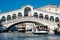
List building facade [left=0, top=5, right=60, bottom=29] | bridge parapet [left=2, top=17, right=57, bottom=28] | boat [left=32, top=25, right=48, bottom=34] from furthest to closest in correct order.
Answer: building facade [left=0, top=5, right=60, bottom=29] → bridge parapet [left=2, top=17, right=57, bottom=28] → boat [left=32, top=25, right=48, bottom=34]

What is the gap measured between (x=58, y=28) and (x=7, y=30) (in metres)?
7.22

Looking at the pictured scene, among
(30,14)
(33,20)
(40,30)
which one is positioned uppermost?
(30,14)

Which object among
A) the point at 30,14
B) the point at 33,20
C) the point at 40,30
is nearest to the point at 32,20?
the point at 33,20

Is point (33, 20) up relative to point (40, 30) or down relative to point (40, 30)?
up


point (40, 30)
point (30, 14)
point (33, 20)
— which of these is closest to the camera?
point (40, 30)

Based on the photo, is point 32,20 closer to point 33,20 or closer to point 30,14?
point 33,20

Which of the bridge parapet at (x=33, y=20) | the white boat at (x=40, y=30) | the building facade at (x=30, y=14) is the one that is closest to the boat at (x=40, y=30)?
the white boat at (x=40, y=30)

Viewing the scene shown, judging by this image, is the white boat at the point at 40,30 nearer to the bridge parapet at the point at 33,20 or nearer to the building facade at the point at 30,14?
A: the bridge parapet at the point at 33,20

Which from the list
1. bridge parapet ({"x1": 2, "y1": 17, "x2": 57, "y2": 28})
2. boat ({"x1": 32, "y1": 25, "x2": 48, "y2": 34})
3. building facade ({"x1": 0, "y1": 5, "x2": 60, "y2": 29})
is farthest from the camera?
building facade ({"x1": 0, "y1": 5, "x2": 60, "y2": 29})

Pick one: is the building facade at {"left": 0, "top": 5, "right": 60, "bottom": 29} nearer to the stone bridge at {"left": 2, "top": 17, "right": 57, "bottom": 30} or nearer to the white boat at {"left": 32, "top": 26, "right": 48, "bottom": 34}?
the stone bridge at {"left": 2, "top": 17, "right": 57, "bottom": 30}

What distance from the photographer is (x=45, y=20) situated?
5519 cm

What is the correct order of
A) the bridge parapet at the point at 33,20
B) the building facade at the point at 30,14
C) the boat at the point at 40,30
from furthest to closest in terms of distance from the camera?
1. the building facade at the point at 30,14
2. the bridge parapet at the point at 33,20
3. the boat at the point at 40,30

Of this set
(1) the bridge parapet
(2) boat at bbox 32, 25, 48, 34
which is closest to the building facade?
(1) the bridge parapet

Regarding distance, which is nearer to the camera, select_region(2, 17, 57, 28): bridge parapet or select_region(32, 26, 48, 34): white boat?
select_region(32, 26, 48, 34): white boat
